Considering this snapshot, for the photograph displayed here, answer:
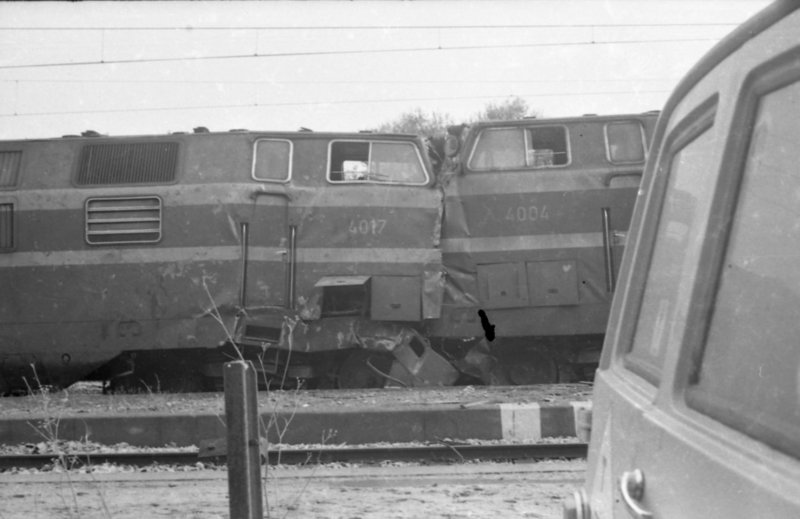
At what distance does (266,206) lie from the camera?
10656mm

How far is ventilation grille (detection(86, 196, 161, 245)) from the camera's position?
421 inches

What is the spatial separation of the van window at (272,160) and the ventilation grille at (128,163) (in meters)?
0.91

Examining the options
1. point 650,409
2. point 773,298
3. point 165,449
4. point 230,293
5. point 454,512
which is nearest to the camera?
point 773,298

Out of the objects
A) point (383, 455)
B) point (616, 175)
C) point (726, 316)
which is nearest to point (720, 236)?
point (726, 316)

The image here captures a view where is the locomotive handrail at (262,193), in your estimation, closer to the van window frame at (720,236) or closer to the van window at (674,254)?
the van window at (674,254)

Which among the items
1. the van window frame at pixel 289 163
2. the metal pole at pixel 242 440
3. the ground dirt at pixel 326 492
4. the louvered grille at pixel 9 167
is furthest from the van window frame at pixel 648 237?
the louvered grille at pixel 9 167

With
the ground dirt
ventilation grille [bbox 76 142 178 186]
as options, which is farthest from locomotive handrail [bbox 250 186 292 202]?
the ground dirt

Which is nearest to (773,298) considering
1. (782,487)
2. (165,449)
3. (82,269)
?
(782,487)

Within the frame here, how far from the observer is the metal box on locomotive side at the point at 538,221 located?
1071cm

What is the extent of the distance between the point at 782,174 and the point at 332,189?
970 cm

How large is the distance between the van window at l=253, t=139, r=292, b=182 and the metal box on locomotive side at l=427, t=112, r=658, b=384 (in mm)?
1755

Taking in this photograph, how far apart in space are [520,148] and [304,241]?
8.65 feet

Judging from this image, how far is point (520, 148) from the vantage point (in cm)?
1091

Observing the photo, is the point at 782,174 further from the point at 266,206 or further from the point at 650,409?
the point at 266,206
